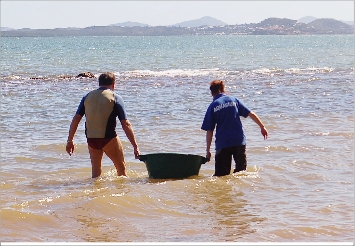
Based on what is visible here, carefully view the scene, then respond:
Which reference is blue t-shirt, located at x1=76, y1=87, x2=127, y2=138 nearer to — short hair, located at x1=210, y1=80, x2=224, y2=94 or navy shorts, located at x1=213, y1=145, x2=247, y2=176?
short hair, located at x1=210, y1=80, x2=224, y2=94

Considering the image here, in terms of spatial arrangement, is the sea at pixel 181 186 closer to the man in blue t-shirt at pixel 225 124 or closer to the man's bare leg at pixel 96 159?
the man's bare leg at pixel 96 159

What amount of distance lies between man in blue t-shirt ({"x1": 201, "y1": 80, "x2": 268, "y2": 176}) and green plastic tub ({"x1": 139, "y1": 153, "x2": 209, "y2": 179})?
42cm

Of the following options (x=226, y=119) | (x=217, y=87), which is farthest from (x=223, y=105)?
(x=217, y=87)

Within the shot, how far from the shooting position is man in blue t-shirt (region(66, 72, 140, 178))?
9.22 m

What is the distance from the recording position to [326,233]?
22.9 feet

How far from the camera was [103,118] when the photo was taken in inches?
364

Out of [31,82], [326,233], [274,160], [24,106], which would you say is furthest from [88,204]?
[31,82]

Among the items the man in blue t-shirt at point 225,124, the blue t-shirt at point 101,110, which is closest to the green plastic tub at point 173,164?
the man in blue t-shirt at point 225,124

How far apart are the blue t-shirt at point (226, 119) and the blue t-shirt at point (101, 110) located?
1246mm

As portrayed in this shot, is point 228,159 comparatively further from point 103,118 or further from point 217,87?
point 103,118

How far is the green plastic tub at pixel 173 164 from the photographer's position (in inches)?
384

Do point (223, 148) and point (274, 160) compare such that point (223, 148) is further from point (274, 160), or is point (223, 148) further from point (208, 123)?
point (274, 160)

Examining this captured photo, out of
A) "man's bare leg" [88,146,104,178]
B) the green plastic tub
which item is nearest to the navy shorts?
the green plastic tub

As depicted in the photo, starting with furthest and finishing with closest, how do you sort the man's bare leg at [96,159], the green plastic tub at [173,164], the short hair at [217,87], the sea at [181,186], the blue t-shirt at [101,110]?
1. the green plastic tub at [173,164]
2. the man's bare leg at [96,159]
3. the short hair at [217,87]
4. the blue t-shirt at [101,110]
5. the sea at [181,186]
